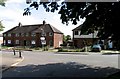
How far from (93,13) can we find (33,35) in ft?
259

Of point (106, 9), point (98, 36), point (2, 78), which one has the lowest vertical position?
point (2, 78)

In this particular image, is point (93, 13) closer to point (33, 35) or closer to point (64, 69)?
point (64, 69)

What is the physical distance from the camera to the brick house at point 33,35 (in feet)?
310

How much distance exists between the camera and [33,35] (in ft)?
325

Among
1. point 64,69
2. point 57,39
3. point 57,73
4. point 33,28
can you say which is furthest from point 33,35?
point 57,73

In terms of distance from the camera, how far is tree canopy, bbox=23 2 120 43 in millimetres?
19859

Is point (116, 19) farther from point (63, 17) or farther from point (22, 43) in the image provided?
point (22, 43)

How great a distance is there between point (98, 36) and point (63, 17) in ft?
12.7

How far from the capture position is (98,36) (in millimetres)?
24094

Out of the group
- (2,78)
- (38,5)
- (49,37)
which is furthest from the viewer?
(49,37)

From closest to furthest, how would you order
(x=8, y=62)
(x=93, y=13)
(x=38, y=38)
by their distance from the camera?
(x=93, y=13), (x=8, y=62), (x=38, y=38)

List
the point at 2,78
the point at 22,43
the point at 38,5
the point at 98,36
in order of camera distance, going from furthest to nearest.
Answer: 1. the point at 22,43
2. the point at 98,36
3. the point at 38,5
4. the point at 2,78

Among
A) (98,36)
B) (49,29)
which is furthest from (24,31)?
(98,36)

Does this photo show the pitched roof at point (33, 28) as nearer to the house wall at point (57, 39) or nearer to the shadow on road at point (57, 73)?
the house wall at point (57, 39)
